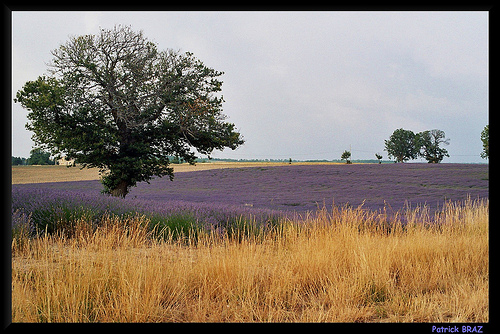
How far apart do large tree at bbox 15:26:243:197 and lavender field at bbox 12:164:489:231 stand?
1347 millimetres

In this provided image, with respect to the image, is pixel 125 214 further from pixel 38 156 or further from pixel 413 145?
pixel 413 145

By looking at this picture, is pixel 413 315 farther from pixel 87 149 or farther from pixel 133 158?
pixel 87 149

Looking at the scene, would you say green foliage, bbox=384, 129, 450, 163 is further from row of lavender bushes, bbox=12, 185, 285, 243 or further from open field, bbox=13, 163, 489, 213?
row of lavender bushes, bbox=12, 185, 285, 243

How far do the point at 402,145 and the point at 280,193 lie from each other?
8616mm

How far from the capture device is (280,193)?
15656 mm

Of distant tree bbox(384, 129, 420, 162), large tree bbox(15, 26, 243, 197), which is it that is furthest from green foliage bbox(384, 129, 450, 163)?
large tree bbox(15, 26, 243, 197)

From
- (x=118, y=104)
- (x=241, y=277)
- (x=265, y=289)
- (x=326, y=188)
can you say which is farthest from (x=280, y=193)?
(x=265, y=289)

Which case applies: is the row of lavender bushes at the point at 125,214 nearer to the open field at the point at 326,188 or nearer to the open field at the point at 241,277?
the open field at the point at 241,277

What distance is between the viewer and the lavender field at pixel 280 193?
7.73 meters

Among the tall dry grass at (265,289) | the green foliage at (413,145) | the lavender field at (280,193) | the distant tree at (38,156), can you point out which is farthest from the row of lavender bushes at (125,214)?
the green foliage at (413,145)
